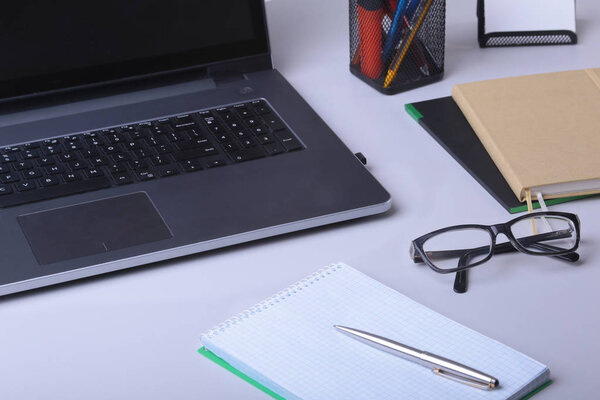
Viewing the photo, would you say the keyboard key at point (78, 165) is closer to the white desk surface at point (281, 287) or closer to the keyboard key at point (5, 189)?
the keyboard key at point (5, 189)

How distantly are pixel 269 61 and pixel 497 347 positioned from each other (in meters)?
0.64

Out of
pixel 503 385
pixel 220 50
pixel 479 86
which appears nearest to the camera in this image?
pixel 503 385

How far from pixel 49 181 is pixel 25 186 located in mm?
26

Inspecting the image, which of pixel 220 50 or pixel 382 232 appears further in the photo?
pixel 220 50

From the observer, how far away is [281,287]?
0.81m

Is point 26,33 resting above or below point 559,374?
above

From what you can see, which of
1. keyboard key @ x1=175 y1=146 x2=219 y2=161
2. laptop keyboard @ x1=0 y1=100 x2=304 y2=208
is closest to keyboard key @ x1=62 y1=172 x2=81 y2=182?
laptop keyboard @ x1=0 y1=100 x2=304 y2=208

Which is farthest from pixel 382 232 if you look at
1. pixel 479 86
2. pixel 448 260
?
pixel 479 86

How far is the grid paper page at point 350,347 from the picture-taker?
2.19 feet

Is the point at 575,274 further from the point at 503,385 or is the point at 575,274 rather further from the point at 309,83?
the point at 309,83

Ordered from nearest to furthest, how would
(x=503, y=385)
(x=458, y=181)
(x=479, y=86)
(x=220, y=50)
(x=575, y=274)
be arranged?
(x=503, y=385) < (x=575, y=274) < (x=458, y=181) < (x=479, y=86) < (x=220, y=50)

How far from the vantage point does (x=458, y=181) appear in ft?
3.18

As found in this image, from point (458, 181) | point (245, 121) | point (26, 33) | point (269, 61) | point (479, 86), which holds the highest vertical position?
point (26, 33)

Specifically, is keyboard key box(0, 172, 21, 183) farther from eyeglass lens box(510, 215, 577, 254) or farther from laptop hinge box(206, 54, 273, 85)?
eyeglass lens box(510, 215, 577, 254)
